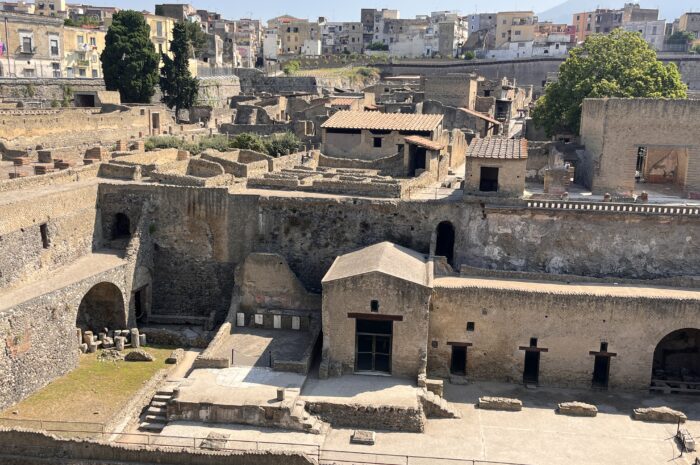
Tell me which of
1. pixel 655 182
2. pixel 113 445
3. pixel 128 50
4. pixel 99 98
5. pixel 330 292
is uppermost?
pixel 128 50

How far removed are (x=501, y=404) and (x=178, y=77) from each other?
45993 mm

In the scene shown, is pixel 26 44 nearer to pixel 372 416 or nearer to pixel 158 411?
pixel 158 411

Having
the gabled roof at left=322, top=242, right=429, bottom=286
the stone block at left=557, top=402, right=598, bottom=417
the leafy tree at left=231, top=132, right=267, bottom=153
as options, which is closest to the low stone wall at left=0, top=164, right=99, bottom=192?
the leafy tree at left=231, top=132, right=267, bottom=153

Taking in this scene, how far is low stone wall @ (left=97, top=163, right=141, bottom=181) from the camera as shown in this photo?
3512 cm

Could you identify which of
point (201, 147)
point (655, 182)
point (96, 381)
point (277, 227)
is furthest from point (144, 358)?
point (655, 182)

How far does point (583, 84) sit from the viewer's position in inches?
1770

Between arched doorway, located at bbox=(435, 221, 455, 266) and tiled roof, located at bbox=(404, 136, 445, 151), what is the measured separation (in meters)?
7.41

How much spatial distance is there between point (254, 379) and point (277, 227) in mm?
9444

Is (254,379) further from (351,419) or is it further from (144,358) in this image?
(144,358)

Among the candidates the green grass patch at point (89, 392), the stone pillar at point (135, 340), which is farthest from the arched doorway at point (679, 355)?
the stone pillar at point (135, 340)

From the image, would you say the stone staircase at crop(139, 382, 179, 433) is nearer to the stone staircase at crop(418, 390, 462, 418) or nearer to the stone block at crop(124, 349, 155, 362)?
the stone block at crop(124, 349, 155, 362)

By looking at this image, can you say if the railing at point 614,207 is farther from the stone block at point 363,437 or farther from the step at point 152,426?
the step at point 152,426

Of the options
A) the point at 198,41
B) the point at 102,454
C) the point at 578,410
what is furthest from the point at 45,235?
the point at 198,41

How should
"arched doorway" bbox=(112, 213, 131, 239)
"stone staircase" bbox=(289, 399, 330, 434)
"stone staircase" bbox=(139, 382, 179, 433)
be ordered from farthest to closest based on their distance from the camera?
1. "arched doorway" bbox=(112, 213, 131, 239)
2. "stone staircase" bbox=(139, 382, 179, 433)
3. "stone staircase" bbox=(289, 399, 330, 434)
